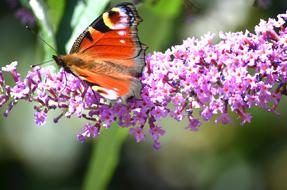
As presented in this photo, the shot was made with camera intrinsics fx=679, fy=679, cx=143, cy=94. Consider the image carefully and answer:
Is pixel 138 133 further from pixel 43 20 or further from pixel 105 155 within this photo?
pixel 43 20

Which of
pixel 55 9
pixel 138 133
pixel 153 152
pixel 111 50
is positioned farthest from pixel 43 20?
pixel 153 152

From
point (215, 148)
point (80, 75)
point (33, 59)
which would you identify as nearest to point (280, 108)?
point (215, 148)

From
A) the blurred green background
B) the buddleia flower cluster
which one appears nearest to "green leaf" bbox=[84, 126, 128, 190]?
the buddleia flower cluster

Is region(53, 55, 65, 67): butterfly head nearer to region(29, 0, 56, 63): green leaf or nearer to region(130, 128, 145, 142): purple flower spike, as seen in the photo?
region(29, 0, 56, 63): green leaf

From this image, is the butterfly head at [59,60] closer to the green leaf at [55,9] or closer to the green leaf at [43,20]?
the green leaf at [43,20]

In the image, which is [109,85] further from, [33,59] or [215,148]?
[215,148]

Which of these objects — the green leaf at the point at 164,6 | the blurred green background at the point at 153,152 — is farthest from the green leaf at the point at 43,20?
the blurred green background at the point at 153,152
